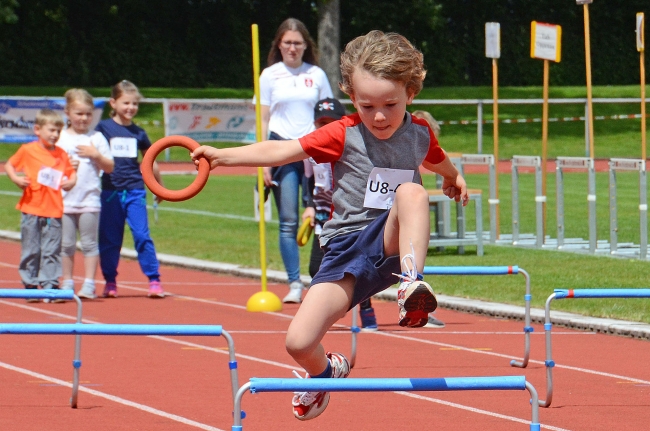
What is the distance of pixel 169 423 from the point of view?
6305mm

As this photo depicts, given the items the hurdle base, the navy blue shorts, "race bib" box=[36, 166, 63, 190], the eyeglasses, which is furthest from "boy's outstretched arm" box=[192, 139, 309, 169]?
"race bib" box=[36, 166, 63, 190]

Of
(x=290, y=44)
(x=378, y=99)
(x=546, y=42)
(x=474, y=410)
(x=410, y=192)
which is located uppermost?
(x=546, y=42)

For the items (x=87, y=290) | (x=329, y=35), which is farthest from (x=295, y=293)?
(x=329, y=35)

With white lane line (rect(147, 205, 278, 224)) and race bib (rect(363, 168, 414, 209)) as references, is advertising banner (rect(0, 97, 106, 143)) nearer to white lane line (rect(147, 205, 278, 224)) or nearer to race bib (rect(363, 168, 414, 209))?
white lane line (rect(147, 205, 278, 224))

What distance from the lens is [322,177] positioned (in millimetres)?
9406

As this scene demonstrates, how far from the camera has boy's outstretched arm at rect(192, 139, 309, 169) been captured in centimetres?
471

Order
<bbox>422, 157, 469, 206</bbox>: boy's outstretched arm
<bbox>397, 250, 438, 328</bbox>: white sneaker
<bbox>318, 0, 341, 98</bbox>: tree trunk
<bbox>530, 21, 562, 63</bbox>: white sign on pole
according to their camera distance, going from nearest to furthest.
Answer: <bbox>397, 250, 438, 328</bbox>: white sneaker, <bbox>422, 157, 469, 206</bbox>: boy's outstretched arm, <bbox>530, 21, 562, 63</bbox>: white sign on pole, <bbox>318, 0, 341, 98</bbox>: tree trunk

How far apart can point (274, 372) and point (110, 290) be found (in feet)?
13.1

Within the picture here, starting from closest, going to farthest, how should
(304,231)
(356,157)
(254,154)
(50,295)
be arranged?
(254,154) → (356,157) → (50,295) → (304,231)

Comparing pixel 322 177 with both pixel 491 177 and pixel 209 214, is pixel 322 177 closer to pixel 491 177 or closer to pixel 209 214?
pixel 491 177

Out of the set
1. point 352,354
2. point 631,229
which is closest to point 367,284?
point 352,354

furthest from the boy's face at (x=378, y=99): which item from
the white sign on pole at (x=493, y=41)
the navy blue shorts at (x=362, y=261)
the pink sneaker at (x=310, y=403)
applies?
the white sign on pole at (x=493, y=41)

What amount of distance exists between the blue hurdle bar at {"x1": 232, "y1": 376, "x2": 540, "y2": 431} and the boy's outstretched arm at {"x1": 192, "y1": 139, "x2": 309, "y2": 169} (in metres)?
1.01

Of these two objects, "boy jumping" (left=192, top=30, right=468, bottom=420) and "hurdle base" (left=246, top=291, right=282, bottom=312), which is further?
"hurdle base" (left=246, top=291, right=282, bottom=312)
